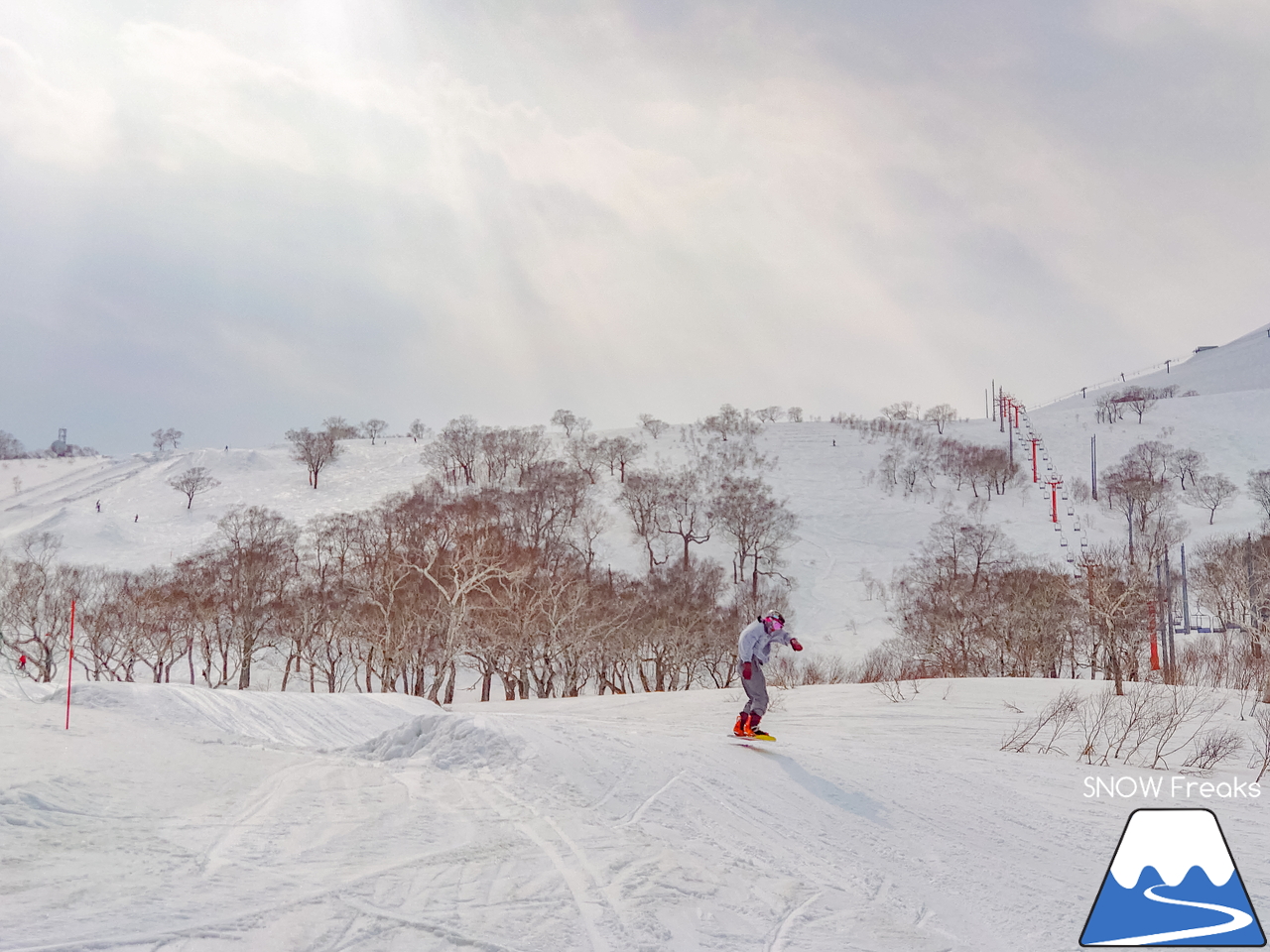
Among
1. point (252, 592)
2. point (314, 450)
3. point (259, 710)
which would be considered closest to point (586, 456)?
point (314, 450)

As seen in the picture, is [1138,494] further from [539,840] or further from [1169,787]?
[539,840]

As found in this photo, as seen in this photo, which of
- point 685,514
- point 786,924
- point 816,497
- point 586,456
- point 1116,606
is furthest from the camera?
point 586,456

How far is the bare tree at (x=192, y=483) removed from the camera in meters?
91.7

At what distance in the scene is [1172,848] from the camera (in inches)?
284

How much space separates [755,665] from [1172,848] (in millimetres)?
5596

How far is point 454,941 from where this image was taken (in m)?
5.00

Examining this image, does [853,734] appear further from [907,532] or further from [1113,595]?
[907,532]

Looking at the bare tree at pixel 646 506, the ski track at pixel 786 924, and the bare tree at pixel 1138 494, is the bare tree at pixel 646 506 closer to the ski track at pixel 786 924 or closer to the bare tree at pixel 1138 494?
the bare tree at pixel 1138 494

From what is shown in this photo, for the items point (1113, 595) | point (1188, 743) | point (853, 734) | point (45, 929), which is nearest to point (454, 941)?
point (45, 929)

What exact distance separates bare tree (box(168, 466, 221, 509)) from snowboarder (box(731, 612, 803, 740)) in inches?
3659

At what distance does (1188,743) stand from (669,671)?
1372 inches

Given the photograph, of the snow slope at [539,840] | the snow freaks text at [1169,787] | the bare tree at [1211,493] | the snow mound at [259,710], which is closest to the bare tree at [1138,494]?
the bare tree at [1211,493]

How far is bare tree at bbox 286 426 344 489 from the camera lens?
9991cm

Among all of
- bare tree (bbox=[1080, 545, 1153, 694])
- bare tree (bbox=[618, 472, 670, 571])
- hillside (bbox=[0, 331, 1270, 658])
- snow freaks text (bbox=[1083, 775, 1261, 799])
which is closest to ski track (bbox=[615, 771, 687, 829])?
snow freaks text (bbox=[1083, 775, 1261, 799])
